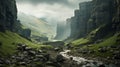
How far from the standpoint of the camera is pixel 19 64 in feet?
416

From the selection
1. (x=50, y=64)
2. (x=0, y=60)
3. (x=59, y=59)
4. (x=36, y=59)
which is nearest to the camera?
(x=0, y=60)

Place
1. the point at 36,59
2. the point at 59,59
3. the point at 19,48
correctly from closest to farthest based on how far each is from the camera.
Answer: the point at 36,59
the point at 59,59
the point at 19,48

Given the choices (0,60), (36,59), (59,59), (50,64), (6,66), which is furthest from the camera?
(59,59)

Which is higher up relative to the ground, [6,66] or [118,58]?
[6,66]

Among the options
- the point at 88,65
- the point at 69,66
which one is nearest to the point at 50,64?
the point at 69,66

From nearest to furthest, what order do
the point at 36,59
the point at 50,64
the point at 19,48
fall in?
1. the point at 50,64
2. the point at 36,59
3. the point at 19,48

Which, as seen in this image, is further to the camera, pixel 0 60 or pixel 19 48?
pixel 19 48

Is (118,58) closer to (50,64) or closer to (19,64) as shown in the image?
(50,64)

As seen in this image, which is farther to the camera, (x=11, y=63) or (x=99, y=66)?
(x=99, y=66)

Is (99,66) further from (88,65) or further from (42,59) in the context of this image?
(42,59)

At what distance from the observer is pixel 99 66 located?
459 ft

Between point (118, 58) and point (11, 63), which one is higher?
point (11, 63)

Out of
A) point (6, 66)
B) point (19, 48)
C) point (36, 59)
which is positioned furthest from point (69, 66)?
point (19, 48)

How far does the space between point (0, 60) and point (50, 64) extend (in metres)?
27.1
